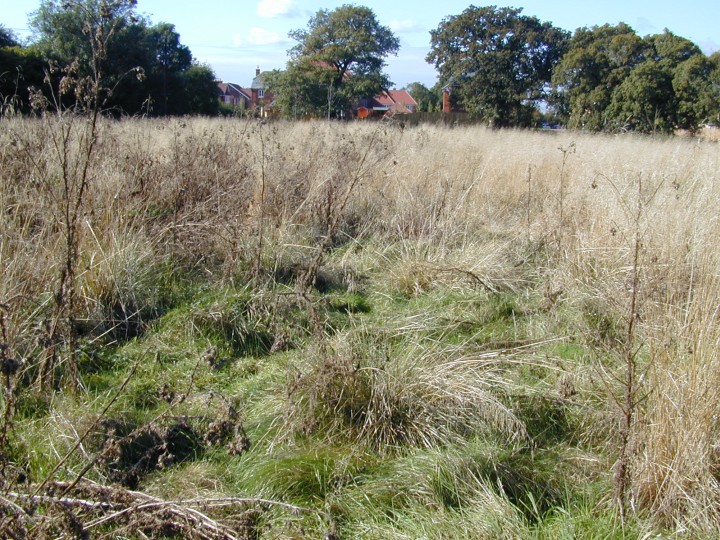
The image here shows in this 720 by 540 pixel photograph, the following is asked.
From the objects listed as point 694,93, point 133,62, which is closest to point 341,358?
point 694,93

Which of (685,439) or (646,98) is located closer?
(685,439)

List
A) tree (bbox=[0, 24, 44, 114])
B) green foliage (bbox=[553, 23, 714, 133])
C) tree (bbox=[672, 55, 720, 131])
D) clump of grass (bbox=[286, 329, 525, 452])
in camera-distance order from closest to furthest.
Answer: clump of grass (bbox=[286, 329, 525, 452]) < tree (bbox=[0, 24, 44, 114]) < tree (bbox=[672, 55, 720, 131]) < green foliage (bbox=[553, 23, 714, 133])

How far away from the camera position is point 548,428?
3.09 metres

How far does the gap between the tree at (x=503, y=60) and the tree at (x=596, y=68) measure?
413 centimetres

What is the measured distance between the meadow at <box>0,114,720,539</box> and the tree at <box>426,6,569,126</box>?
25287 mm

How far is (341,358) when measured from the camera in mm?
3178

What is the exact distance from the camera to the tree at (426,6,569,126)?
30234 millimetres

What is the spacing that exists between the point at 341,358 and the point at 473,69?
29904 millimetres

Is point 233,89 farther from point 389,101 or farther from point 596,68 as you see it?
point 596,68

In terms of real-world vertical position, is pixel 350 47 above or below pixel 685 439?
above

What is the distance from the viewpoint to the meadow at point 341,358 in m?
2.40

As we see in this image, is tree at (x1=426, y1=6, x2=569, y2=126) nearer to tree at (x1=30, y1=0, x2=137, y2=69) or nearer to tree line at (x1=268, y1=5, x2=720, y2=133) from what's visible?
tree line at (x1=268, y1=5, x2=720, y2=133)

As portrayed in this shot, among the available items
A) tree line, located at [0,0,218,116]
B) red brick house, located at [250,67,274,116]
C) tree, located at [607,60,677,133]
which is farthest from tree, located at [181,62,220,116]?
tree, located at [607,60,677,133]

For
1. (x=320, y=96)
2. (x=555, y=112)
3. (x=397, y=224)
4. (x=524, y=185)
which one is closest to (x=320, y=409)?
(x=397, y=224)
